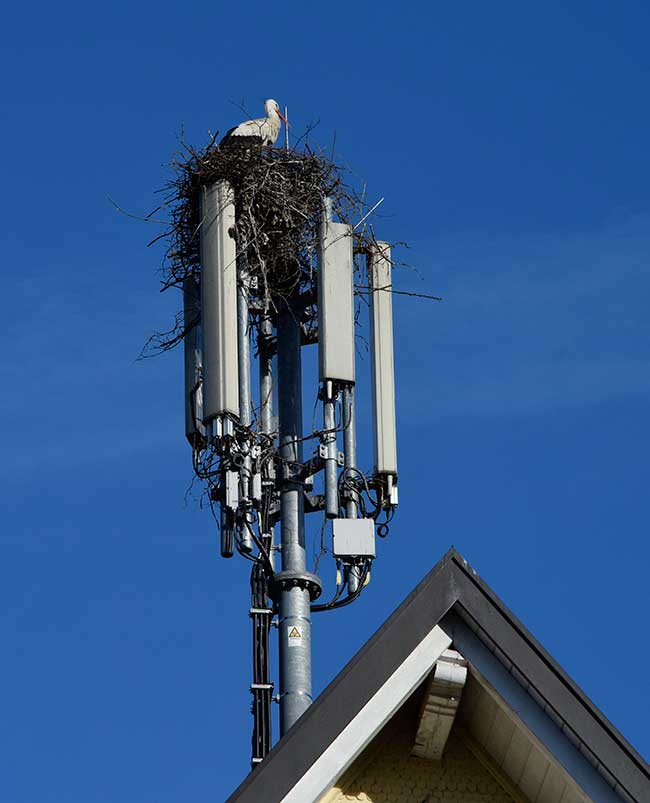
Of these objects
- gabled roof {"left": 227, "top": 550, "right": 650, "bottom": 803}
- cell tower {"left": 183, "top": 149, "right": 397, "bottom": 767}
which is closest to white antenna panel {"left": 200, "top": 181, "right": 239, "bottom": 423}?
cell tower {"left": 183, "top": 149, "right": 397, "bottom": 767}

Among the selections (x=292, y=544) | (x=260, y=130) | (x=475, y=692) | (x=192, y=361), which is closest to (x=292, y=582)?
(x=292, y=544)

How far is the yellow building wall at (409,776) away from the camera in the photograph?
8.73m

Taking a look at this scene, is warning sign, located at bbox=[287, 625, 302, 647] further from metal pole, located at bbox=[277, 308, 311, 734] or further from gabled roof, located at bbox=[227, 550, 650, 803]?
gabled roof, located at bbox=[227, 550, 650, 803]

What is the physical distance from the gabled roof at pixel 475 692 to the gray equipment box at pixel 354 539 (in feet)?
25.8

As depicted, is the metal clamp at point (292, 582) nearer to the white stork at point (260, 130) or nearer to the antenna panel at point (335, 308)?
the antenna panel at point (335, 308)

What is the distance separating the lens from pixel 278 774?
807 centimetres

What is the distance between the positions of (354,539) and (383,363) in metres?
1.75

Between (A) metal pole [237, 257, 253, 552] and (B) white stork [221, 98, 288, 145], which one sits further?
(B) white stork [221, 98, 288, 145]

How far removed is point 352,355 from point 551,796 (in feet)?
28.7

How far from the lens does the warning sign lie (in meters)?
16.1

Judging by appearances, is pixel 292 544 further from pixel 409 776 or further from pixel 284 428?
pixel 409 776

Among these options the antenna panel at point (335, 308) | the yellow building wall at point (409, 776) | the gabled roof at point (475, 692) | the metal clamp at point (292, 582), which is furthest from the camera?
the antenna panel at point (335, 308)

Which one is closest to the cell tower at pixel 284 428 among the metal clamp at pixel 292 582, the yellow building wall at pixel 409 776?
the metal clamp at pixel 292 582

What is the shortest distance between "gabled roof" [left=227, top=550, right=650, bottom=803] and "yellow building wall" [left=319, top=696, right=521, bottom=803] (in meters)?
0.38
